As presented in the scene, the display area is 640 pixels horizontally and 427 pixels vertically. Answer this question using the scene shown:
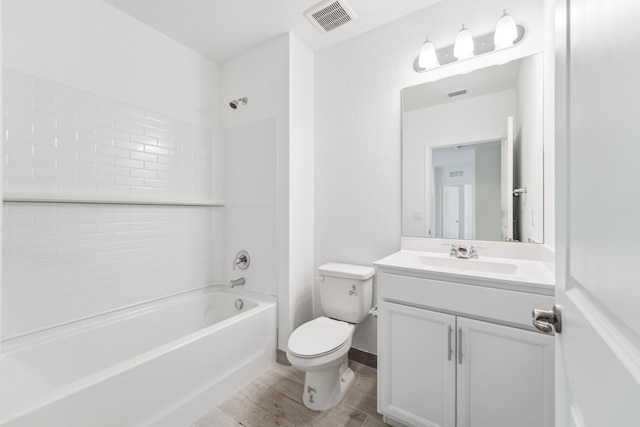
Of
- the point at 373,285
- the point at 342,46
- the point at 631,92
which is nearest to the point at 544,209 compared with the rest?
the point at 373,285

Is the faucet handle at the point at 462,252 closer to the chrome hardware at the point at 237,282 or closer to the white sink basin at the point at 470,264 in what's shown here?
the white sink basin at the point at 470,264

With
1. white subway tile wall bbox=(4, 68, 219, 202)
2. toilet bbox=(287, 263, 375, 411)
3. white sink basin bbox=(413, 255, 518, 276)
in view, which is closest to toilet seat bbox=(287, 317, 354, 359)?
toilet bbox=(287, 263, 375, 411)

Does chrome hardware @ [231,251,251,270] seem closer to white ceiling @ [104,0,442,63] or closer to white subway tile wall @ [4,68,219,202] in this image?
white subway tile wall @ [4,68,219,202]

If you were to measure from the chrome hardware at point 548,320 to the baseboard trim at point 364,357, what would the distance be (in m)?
1.58

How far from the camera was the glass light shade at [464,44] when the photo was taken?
5.33 feet

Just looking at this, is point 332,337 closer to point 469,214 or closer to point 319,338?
point 319,338

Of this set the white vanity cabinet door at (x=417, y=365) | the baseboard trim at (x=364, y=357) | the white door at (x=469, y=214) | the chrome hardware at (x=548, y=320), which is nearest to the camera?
the chrome hardware at (x=548, y=320)

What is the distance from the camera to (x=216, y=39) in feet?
7.02

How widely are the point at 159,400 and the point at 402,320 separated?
1.30 m

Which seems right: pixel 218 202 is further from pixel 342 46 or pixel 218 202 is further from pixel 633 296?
pixel 633 296

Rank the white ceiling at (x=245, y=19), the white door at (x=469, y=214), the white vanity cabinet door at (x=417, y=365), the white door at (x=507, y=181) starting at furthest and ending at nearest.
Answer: the white ceiling at (x=245, y=19), the white door at (x=469, y=214), the white door at (x=507, y=181), the white vanity cabinet door at (x=417, y=365)

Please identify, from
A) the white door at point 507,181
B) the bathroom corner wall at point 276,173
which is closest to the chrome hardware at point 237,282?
the bathroom corner wall at point 276,173

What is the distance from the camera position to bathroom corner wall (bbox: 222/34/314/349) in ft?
6.79

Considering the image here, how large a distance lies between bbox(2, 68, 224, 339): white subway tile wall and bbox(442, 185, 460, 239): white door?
6.46ft
